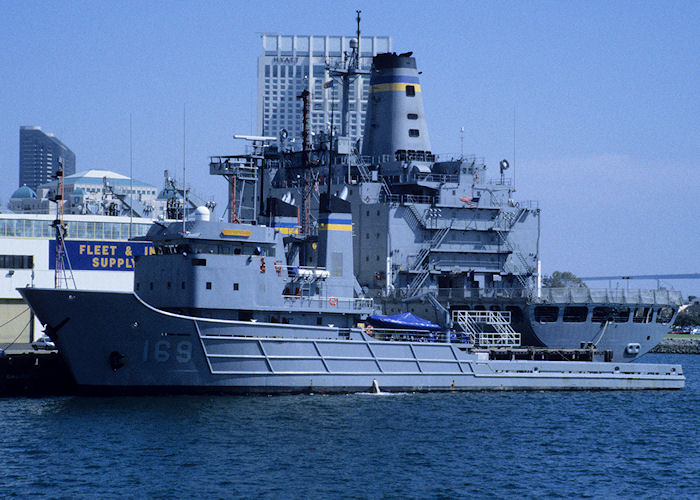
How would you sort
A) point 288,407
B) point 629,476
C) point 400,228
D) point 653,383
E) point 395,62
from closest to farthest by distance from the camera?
point 629,476 < point 288,407 < point 653,383 < point 400,228 < point 395,62

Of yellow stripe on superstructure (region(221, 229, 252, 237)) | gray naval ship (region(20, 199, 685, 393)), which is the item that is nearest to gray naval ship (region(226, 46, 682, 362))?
gray naval ship (region(20, 199, 685, 393))

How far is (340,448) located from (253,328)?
734 centimetres

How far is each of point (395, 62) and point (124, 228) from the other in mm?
14992

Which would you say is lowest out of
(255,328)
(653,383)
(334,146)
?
(653,383)

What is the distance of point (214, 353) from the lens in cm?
3186

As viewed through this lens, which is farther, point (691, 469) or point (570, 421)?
point (570, 421)

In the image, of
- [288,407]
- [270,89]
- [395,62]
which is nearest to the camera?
[288,407]

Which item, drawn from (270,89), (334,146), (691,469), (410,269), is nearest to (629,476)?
(691,469)

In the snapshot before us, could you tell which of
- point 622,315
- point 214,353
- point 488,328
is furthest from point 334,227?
point 622,315

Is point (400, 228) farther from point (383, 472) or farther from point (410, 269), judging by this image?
point (383, 472)

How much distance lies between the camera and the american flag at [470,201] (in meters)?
45.3

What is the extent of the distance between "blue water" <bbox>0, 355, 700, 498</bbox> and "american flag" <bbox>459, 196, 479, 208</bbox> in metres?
12.4

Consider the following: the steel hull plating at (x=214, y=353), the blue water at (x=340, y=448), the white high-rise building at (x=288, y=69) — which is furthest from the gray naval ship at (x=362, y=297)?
the white high-rise building at (x=288, y=69)

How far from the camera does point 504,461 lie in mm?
25719
